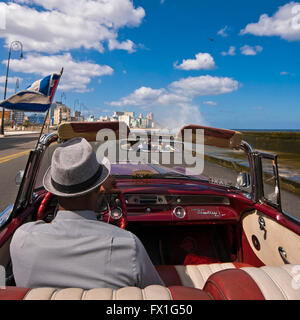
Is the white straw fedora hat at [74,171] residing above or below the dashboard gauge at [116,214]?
above

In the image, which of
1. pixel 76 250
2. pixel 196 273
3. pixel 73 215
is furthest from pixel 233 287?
pixel 196 273

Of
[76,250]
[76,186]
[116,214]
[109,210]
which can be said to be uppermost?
[76,186]

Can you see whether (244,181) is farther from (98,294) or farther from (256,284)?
(98,294)

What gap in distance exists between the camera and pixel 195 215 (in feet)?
11.4

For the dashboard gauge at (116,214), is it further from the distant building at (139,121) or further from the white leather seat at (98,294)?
the white leather seat at (98,294)

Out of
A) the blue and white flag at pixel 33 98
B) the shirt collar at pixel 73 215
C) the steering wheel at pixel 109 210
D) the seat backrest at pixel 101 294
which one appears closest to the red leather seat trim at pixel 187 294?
the seat backrest at pixel 101 294

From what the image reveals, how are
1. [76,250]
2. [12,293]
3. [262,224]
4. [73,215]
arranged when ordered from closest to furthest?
[12,293] → [76,250] → [73,215] → [262,224]

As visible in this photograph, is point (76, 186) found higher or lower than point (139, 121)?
lower

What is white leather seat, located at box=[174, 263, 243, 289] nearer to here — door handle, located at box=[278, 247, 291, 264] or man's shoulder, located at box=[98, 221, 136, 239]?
door handle, located at box=[278, 247, 291, 264]

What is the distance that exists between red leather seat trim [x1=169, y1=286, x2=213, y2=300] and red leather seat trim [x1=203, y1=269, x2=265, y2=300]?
0.20 ft

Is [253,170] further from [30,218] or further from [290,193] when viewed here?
[290,193]

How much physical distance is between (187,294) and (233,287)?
0.23 metres

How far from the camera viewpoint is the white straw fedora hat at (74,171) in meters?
1.56
